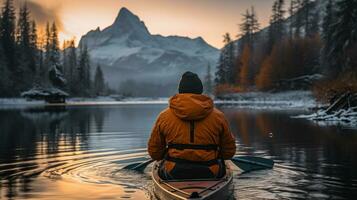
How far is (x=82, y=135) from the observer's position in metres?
28.1

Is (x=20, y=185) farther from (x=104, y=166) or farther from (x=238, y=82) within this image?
(x=238, y=82)

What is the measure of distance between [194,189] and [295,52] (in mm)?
95933

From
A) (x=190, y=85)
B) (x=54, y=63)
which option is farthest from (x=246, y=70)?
(x=190, y=85)

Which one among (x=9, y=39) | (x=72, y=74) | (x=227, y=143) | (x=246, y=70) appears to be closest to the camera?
(x=227, y=143)

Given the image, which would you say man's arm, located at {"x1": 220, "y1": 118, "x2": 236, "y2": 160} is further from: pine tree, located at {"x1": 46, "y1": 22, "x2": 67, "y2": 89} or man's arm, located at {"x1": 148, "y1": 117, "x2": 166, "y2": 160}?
pine tree, located at {"x1": 46, "y1": 22, "x2": 67, "y2": 89}

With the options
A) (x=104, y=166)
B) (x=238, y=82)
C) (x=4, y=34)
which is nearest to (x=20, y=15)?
(x=4, y=34)

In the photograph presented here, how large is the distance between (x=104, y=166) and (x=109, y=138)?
401 inches

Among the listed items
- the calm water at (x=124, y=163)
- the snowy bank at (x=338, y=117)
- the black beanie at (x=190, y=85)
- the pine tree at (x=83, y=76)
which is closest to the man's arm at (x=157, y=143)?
the black beanie at (x=190, y=85)

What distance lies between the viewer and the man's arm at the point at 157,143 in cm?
938

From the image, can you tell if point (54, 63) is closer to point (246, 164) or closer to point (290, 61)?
point (290, 61)

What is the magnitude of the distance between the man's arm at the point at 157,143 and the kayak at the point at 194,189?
0.47 meters

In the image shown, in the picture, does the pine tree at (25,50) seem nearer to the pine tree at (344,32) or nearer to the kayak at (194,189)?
the pine tree at (344,32)

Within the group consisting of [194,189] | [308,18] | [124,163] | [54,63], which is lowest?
[124,163]

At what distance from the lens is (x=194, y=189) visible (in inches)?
337
